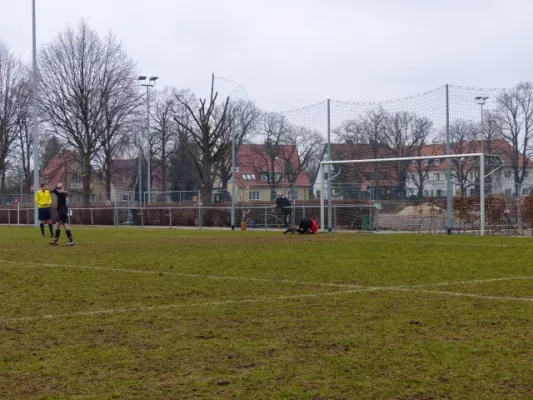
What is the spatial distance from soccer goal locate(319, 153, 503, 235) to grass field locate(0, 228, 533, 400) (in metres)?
13.0

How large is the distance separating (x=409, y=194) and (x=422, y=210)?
854 millimetres

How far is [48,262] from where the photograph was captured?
15023 millimetres

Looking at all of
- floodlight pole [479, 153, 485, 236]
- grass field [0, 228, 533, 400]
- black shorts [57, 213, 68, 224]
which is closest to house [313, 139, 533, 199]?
floodlight pole [479, 153, 485, 236]

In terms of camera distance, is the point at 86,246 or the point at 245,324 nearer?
the point at 245,324

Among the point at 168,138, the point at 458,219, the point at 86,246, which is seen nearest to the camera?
the point at 86,246

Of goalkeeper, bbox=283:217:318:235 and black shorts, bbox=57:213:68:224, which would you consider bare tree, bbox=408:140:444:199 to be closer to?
goalkeeper, bbox=283:217:318:235

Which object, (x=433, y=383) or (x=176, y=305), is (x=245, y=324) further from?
(x=433, y=383)

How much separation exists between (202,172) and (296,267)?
37.3 m

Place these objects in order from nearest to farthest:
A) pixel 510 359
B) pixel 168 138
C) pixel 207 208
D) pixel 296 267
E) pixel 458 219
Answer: pixel 510 359, pixel 296 267, pixel 458 219, pixel 207 208, pixel 168 138

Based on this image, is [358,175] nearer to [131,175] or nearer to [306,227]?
[306,227]

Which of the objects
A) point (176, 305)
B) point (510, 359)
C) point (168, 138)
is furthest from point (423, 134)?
point (168, 138)

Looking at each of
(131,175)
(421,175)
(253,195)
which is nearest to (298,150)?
(253,195)

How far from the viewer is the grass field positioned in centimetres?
507

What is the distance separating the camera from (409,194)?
91.3 feet
